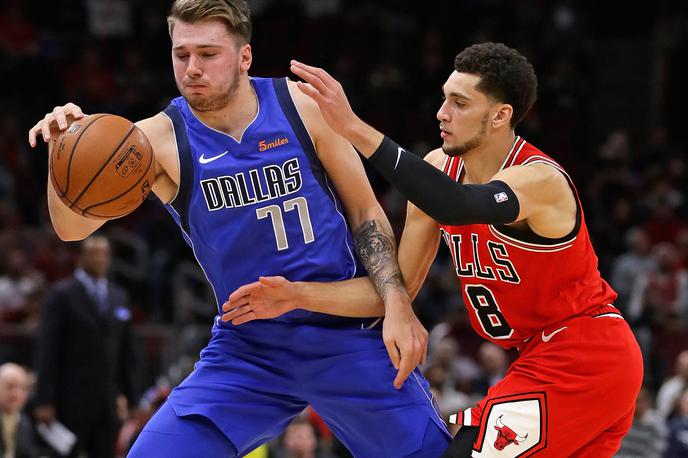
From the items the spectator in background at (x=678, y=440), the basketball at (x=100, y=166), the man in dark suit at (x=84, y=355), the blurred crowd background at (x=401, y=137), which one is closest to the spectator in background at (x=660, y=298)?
the blurred crowd background at (x=401, y=137)

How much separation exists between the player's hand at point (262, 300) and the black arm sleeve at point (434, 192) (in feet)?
1.86

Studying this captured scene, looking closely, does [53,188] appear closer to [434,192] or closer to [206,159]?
[206,159]

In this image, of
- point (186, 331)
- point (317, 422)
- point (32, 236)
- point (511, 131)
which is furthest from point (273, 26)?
point (511, 131)

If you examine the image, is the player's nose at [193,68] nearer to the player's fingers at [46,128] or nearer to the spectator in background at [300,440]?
the player's fingers at [46,128]

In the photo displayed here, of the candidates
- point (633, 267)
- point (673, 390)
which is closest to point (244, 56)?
point (673, 390)

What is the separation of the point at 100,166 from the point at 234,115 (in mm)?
586

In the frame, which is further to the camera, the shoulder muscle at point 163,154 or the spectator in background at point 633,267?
the spectator in background at point 633,267

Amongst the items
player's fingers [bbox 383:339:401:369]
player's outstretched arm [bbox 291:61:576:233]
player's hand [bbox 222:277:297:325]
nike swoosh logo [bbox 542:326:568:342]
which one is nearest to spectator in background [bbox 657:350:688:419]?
nike swoosh logo [bbox 542:326:568:342]

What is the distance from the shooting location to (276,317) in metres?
4.26

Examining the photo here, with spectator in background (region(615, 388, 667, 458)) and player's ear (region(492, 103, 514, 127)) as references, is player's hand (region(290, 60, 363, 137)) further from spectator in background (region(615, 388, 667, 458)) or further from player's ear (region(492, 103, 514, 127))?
spectator in background (region(615, 388, 667, 458))

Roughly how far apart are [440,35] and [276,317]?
490 inches

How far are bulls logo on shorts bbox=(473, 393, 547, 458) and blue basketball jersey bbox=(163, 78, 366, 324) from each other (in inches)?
29.1

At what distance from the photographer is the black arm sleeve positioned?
3.86 m

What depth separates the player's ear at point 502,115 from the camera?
4.27m
